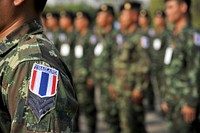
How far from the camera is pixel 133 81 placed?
20.6 ft

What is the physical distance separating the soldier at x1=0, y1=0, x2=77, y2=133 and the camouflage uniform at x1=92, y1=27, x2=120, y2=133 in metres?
5.66

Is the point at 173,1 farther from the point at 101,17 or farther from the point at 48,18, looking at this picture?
the point at 48,18

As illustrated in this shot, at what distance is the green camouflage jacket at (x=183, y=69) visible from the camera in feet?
15.2

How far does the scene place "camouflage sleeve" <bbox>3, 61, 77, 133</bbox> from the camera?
Result: 140cm

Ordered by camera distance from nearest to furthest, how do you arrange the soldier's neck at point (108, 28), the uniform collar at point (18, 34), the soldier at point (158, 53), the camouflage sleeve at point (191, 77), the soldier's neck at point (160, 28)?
the uniform collar at point (18, 34) → the camouflage sleeve at point (191, 77) → the soldier's neck at point (108, 28) → the soldier at point (158, 53) → the soldier's neck at point (160, 28)

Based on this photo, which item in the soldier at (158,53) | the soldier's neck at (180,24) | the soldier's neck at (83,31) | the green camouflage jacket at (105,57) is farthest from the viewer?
the soldier at (158,53)

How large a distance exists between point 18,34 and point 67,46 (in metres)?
7.27

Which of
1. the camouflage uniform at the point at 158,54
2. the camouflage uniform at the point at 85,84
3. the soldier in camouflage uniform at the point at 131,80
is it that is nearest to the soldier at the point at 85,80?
the camouflage uniform at the point at 85,84

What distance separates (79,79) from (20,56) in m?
6.70

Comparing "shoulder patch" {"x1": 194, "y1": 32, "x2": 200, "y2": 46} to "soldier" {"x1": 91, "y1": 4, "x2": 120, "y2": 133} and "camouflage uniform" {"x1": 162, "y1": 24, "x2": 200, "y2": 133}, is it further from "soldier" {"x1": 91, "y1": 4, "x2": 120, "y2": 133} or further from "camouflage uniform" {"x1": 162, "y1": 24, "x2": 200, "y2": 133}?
"soldier" {"x1": 91, "y1": 4, "x2": 120, "y2": 133}

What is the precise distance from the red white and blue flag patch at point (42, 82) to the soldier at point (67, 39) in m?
6.93

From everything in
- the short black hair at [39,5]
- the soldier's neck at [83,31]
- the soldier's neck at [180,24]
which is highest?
the short black hair at [39,5]

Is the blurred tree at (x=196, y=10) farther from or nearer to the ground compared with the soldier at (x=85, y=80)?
farther from the ground

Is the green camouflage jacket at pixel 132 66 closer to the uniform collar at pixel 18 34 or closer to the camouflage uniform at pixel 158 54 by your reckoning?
the camouflage uniform at pixel 158 54
